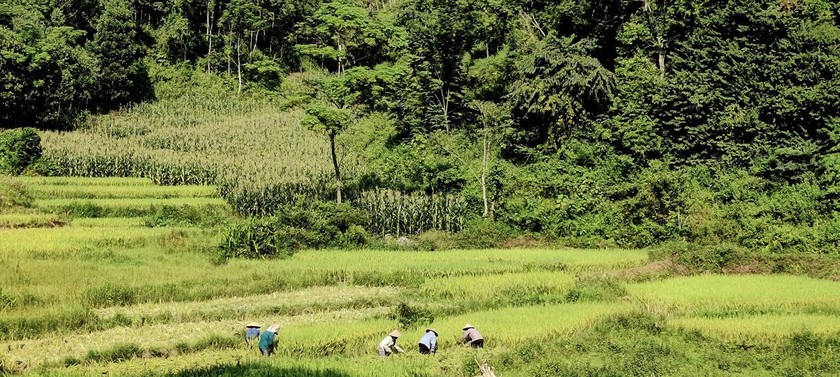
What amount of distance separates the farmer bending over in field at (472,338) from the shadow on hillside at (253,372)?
126 inches

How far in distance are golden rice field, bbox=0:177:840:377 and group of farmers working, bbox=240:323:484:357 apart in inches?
9.3

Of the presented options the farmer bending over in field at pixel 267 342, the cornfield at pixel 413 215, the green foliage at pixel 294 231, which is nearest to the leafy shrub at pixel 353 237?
the green foliage at pixel 294 231

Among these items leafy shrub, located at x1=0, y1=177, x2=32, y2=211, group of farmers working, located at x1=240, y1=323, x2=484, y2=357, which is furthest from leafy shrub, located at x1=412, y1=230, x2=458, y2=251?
leafy shrub, located at x1=0, y1=177, x2=32, y2=211

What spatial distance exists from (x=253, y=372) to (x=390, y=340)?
2.95 meters

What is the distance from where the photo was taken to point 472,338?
42.1 feet

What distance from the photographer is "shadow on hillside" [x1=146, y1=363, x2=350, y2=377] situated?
10.2m

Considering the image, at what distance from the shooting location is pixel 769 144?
2744 cm

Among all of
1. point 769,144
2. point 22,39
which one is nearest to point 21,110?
point 22,39

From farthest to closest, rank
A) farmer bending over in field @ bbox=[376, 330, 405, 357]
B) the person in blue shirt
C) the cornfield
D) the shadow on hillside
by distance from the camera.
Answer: the cornfield, the person in blue shirt, farmer bending over in field @ bbox=[376, 330, 405, 357], the shadow on hillside

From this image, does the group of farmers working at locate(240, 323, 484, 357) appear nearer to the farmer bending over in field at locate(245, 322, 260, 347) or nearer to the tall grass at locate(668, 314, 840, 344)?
the farmer bending over in field at locate(245, 322, 260, 347)

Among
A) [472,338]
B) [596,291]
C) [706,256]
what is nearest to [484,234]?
[706,256]

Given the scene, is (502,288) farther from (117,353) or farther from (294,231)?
(117,353)

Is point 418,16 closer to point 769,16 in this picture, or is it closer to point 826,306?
point 769,16

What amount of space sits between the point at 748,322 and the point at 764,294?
3312mm
